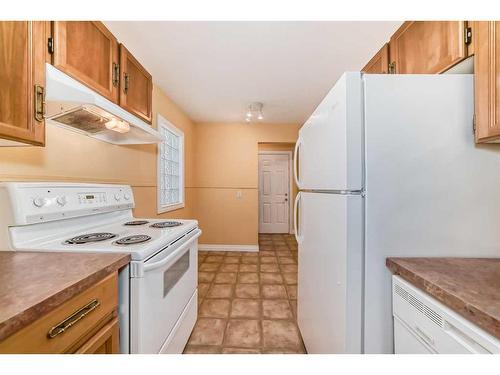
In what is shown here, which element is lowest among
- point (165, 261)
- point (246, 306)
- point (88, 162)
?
point (246, 306)

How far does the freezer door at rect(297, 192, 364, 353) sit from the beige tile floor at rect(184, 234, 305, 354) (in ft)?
1.13

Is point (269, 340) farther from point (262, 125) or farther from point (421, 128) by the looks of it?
point (262, 125)

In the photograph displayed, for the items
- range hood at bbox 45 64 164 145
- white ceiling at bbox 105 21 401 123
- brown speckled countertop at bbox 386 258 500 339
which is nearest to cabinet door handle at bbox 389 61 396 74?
white ceiling at bbox 105 21 401 123

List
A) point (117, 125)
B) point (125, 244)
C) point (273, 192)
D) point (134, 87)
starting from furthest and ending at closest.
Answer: point (273, 192) < point (134, 87) < point (117, 125) < point (125, 244)

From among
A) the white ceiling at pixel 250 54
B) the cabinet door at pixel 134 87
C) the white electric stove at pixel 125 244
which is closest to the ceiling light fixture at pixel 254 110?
the white ceiling at pixel 250 54

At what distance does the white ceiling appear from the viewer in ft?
5.08

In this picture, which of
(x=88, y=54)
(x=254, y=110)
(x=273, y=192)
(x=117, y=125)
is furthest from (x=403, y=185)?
(x=273, y=192)

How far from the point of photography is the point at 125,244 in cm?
101

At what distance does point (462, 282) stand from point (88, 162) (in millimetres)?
2092

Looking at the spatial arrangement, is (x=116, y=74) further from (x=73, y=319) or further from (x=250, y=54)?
(x=73, y=319)

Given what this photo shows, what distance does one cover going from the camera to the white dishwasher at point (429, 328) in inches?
22.1

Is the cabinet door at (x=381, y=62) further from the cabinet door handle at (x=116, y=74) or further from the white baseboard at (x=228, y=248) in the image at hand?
the white baseboard at (x=228, y=248)

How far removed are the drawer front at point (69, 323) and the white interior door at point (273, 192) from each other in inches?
186
